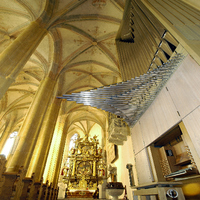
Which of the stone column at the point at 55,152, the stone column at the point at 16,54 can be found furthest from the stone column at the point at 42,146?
the stone column at the point at 16,54

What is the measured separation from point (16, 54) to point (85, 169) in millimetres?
11022

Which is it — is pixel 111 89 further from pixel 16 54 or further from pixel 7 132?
pixel 7 132

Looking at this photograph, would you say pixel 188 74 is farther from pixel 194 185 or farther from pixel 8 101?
pixel 8 101

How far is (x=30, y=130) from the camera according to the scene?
509 cm

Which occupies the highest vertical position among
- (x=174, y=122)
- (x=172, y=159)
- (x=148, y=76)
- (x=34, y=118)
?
(x=34, y=118)

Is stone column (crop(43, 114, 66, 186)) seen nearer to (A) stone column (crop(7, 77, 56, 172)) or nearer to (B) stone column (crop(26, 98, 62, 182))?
(B) stone column (crop(26, 98, 62, 182))

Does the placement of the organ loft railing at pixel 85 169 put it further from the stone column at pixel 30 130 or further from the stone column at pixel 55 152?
the stone column at pixel 30 130

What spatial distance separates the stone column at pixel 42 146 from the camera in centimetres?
608

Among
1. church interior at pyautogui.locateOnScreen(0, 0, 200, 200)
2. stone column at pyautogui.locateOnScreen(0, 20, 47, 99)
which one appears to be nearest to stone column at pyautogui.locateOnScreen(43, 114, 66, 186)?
church interior at pyautogui.locateOnScreen(0, 0, 200, 200)

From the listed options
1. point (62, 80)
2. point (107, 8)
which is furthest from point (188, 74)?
point (62, 80)

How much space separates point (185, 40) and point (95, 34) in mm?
7252

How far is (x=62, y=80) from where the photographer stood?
10.3m

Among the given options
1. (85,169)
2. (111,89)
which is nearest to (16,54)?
(111,89)

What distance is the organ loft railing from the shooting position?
10.8 meters
